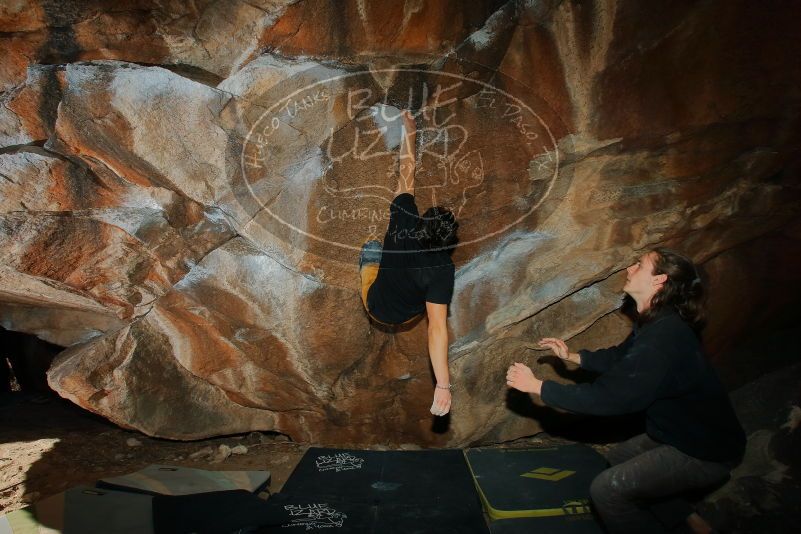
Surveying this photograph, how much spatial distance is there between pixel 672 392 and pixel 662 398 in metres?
0.08

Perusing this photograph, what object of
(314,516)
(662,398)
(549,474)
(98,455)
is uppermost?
(662,398)

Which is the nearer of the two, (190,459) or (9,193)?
(9,193)

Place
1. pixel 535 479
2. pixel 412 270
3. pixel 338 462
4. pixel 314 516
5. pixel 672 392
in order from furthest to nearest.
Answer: pixel 338 462
pixel 535 479
pixel 314 516
pixel 412 270
pixel 672 392

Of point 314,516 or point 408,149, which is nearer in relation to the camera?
point 314,516

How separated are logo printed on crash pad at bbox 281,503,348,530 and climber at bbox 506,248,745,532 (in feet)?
5.53

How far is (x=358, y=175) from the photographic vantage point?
3580 mm

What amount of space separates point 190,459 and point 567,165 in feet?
15.1

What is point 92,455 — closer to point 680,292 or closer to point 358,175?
point 358,175

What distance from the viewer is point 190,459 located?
183 inches

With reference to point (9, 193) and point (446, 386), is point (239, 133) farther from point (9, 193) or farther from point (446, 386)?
point (446, 386)

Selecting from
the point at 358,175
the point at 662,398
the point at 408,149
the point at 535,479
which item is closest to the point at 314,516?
the point at 535,479

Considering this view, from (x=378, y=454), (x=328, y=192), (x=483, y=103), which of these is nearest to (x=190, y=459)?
(x=378, y=454)

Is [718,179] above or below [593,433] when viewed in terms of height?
above

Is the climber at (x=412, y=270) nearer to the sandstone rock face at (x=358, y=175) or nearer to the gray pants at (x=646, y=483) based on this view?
the sandstone rock face at (x=358, y=175)
